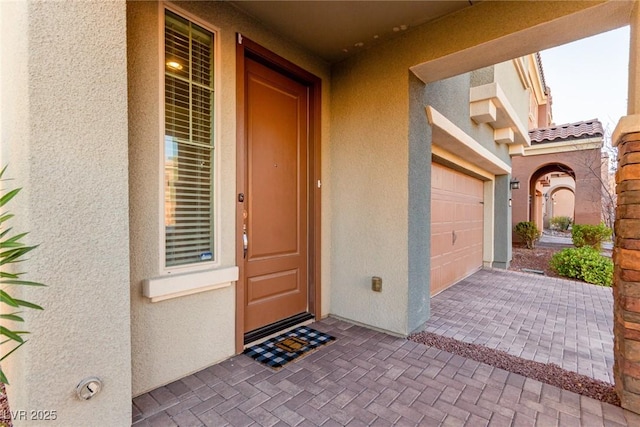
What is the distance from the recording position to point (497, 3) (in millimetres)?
2512

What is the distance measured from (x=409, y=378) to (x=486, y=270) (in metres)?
5.63

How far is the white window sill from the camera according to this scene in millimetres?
2096

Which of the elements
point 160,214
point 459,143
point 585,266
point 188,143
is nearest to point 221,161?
point 188,143

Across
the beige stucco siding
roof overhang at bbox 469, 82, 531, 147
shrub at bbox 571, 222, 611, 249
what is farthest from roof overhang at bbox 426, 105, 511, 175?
shrub at bbox 571, 222, 611, 249

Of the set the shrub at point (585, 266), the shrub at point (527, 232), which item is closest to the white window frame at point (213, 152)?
the shrub at point (585, 266)

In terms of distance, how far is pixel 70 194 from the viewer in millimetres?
1579

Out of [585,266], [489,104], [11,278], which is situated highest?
[489,104]

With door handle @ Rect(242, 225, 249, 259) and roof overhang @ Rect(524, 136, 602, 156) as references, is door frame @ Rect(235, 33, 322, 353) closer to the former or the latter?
door handle @ Rect(242, 225, 249, 259)

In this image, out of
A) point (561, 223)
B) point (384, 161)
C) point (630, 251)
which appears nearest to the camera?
point (630, 251)

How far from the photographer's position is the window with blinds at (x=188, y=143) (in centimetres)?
229

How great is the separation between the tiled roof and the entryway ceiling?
29.7ft

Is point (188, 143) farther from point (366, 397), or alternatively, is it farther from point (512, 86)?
point (512, 86)

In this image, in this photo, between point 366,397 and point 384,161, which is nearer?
point 366,397

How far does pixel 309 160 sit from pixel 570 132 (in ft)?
32.5
